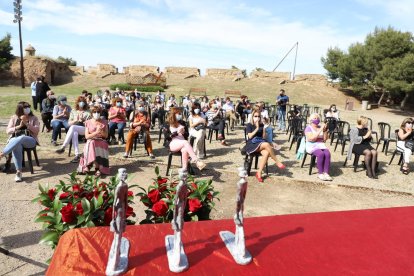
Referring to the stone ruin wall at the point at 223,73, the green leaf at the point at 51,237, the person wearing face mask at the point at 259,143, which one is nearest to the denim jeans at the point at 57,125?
the person wearing face mask at the point at 259,143

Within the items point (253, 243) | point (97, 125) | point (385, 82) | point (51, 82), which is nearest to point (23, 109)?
point (97, 125)

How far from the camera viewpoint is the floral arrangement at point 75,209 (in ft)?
8.51

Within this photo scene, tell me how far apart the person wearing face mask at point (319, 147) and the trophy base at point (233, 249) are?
5907 millimetres

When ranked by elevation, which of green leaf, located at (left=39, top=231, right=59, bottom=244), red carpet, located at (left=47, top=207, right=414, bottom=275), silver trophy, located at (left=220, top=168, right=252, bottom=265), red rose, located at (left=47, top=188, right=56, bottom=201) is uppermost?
silver trophy, located at (left=220, top=168, right=252, bottom=265)

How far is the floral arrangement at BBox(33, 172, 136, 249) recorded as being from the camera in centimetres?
259

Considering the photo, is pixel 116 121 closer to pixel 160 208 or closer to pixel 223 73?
pixel 160 208

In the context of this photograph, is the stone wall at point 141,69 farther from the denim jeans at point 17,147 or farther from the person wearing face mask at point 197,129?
the denim jeans at point 17,147

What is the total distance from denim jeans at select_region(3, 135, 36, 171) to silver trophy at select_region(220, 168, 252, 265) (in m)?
6.08

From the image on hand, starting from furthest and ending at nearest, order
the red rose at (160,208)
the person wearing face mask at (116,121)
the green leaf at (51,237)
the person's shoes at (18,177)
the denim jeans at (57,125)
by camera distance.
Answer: the person wearing face mask at (116,121), the denim jeans at (57,125), the person's shoes at (18,177), the red rose at (160,208), the green leaf at (51,237)

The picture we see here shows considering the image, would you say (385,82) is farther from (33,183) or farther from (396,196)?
(33,183)

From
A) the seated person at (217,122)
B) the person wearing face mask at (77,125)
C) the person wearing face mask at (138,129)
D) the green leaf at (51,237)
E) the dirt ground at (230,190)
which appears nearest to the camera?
the green leaf at (51,237)

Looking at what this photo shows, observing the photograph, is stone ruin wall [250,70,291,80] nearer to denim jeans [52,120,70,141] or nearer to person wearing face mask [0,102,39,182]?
denim jeans [52,120,70,141]

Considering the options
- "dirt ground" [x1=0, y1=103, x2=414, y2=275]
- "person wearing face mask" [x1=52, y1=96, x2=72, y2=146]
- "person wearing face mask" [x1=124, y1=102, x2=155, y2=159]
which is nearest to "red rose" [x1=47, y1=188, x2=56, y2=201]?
"dirt ground" [x1=0, y1=103, x2=414, y2=275]

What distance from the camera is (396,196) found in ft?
21.6
